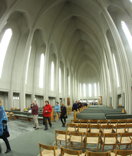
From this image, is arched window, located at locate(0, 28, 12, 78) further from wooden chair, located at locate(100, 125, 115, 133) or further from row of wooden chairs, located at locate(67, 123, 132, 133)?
wooden chair, located at locate(100, 125, 115, 133)

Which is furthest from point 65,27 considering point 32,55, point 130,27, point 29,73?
point 130,27

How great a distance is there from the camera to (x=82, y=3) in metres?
20.7

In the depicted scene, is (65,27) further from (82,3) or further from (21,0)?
(21,0)

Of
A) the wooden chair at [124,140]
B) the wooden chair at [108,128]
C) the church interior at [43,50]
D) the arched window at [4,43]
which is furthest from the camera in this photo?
the arched window at [4,43]

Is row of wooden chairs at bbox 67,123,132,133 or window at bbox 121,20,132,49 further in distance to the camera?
window at bbox 121,20,132,49

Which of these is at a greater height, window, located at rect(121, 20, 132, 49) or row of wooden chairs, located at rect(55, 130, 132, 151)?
window, located at rect(121, 20, 132, 49)

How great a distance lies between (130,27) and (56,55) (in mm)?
15485

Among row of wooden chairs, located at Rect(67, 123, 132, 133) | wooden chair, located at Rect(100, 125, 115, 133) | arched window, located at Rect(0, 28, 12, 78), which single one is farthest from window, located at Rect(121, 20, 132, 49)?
arched window, located at Rect(0, 28, 12, 78)

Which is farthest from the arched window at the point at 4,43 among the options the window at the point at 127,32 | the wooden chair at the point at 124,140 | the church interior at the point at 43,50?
the wooden chair at the point at 124,140

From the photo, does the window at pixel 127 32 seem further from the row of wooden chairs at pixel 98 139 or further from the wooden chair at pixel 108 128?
the row of wooden chairs at pixel 98 139

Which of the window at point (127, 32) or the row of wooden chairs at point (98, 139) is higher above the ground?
the window at point (127, 32)

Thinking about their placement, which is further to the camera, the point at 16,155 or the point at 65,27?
the point at 65,27

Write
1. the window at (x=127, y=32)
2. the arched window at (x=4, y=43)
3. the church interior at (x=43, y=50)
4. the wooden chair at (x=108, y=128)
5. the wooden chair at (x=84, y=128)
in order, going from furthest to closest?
1. the arched window at (x=4, y=43)
2. the window at (x=127, y=32)
3. the church interior at (x=43, y=50)
4. the wooden chair at (x=84, y=128)
5. the wooden chair at (x=108, y=128)

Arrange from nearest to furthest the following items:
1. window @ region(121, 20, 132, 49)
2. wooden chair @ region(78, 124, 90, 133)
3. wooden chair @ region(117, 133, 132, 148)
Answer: wooden chair @ region(117, 133, 132, 148)
wooden chair @ region(78, 124, 90, 133)
window @ region(121, 20, 132, 49)
